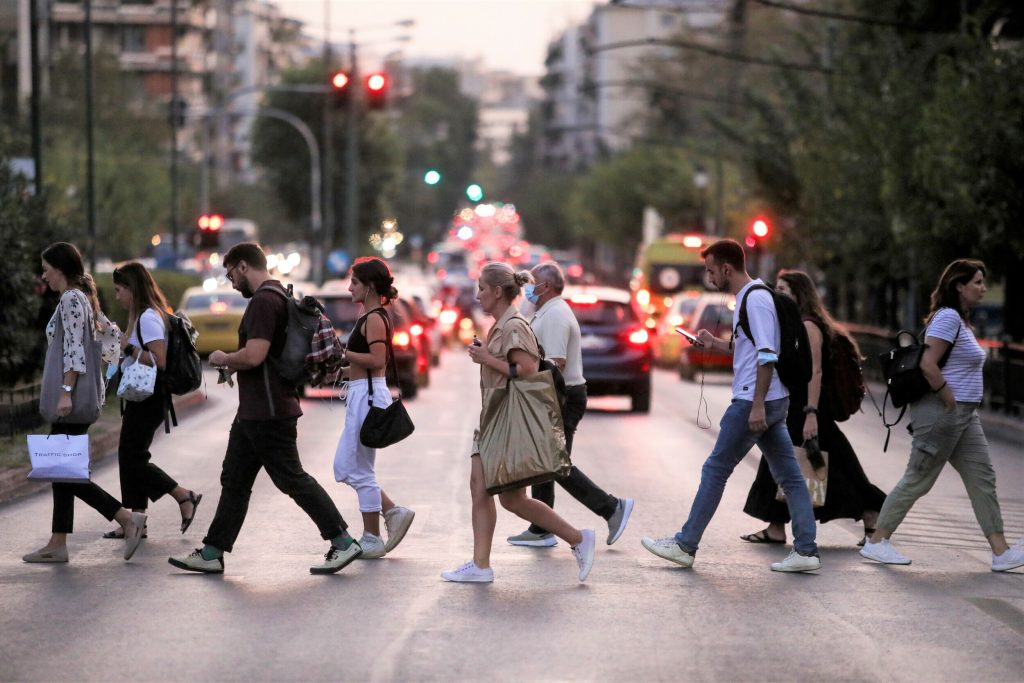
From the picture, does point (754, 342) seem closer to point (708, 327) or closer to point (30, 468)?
point (30, 468)

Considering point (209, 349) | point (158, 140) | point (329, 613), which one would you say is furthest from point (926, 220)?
point (158, 140)

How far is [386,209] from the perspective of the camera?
8300 cm

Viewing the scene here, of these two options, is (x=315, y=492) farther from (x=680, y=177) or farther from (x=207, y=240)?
(x=680, y=177)

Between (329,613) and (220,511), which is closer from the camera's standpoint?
(329,613)

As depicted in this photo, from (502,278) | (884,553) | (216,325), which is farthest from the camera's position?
(216,325)

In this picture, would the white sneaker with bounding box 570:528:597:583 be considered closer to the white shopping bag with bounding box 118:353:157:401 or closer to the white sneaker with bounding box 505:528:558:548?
the white sneaker with bounding box 505:528:558:548

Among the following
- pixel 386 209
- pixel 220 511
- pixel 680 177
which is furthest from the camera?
pixel 386 209

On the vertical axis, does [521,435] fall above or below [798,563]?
above

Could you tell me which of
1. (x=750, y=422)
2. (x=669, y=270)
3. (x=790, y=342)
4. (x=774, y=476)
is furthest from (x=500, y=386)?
(x=669, y=270)

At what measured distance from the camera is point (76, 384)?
1041 cm

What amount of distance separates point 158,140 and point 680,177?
25001 mm

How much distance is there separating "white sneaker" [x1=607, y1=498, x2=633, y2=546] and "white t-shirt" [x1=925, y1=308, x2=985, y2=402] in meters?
1.97

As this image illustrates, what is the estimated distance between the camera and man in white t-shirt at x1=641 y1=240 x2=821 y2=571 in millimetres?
10000

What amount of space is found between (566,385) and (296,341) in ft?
6.82
